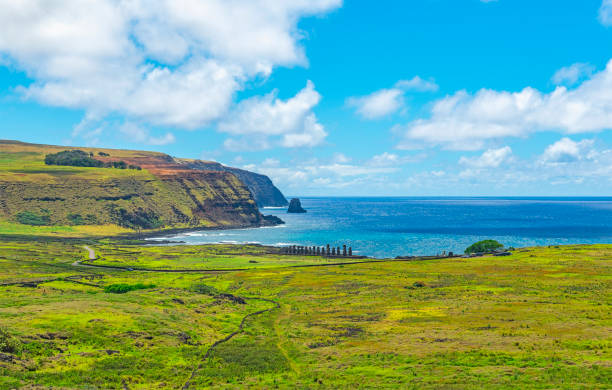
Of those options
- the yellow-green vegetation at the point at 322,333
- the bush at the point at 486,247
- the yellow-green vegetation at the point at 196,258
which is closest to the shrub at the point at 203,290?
the yellow-green vegetation at the point at 322,333

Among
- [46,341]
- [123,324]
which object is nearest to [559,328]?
[123,324]

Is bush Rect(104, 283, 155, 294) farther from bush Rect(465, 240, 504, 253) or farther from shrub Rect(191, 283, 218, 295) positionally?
bush Rect(465, 240, 504, 253)

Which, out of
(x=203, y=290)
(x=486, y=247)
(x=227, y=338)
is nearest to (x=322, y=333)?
(x=227, y=338)

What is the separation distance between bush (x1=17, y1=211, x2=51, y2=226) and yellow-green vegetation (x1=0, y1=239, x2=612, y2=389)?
389 feet

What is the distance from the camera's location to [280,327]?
48875 mm

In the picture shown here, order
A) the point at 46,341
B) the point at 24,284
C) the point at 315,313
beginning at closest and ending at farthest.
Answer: the point at 46,341
the point at 315,313
the point at 24,284

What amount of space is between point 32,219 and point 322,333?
186 meters

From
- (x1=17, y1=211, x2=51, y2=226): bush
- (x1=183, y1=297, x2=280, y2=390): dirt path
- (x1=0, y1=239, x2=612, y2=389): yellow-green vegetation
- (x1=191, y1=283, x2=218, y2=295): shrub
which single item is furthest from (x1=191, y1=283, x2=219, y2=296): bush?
(x1=17, y1=211, x2=51, y2=226): bush

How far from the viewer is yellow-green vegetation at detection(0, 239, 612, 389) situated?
30969 mm

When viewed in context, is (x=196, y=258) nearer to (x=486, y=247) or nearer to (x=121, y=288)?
(x=121, y=288)

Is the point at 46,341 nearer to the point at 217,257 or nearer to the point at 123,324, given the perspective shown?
the point at 123,324

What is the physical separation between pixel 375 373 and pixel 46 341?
2701cm

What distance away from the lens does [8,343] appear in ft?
105

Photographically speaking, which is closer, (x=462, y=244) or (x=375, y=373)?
→ (x=375, y=373)
